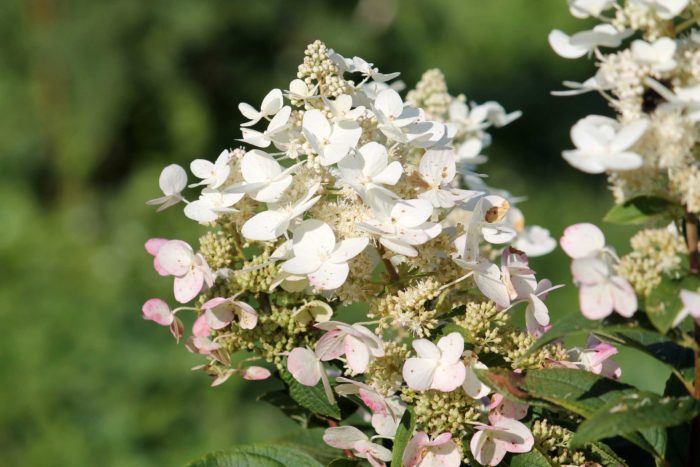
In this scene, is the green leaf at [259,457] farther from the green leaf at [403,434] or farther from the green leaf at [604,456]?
the green leaf at [604,456]

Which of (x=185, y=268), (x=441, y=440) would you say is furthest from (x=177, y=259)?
(x=441, y=440)

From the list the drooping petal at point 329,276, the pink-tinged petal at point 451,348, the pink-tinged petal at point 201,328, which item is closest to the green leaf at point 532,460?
the pink-tinged petal at point 451,348

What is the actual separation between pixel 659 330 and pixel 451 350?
7.7 inches

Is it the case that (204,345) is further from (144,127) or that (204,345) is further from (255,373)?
(144,127)

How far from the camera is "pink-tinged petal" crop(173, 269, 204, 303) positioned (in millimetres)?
994

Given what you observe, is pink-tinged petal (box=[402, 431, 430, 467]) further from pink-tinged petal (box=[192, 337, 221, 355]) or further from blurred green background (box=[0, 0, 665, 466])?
blurred green background (box=[0, 0, 665, 466])

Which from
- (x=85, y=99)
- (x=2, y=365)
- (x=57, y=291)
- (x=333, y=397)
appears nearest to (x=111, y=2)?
(x=85, y=99)

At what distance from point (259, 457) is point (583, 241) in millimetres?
433

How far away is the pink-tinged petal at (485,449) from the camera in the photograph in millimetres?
885

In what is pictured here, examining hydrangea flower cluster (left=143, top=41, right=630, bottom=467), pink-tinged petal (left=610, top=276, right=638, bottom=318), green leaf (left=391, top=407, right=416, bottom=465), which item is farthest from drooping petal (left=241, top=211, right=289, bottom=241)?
pink-tinged petal (left=610, top=276, right=638, bottom=318)

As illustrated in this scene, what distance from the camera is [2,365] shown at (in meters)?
3.41

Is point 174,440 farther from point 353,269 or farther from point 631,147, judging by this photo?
point 631,147

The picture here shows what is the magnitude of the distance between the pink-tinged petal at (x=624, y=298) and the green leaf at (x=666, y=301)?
1 centimetres

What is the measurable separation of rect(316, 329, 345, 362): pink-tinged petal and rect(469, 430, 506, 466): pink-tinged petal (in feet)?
0.48
